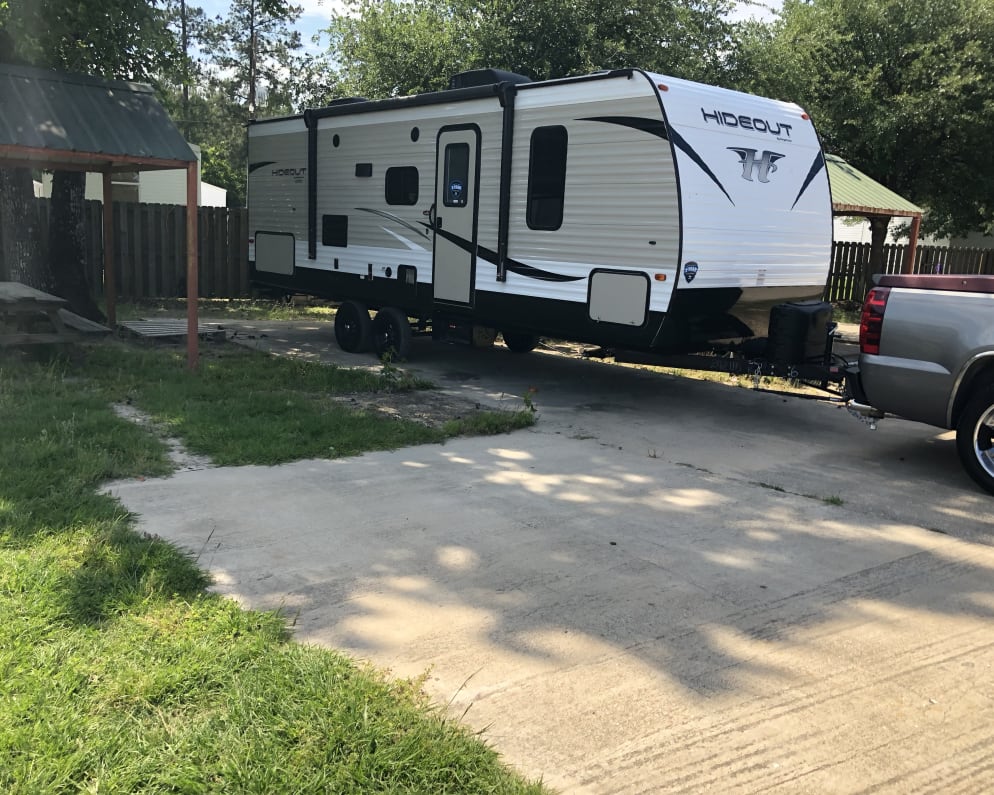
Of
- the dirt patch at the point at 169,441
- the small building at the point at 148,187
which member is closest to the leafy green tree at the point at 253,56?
the small building at the point at 148,187

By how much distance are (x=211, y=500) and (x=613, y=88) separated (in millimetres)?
5121

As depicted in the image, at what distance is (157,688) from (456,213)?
7.34m

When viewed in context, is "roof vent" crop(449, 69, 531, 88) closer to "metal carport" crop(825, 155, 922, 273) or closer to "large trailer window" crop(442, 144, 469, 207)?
"large trailer window" crop(442, 144, 469, 207)

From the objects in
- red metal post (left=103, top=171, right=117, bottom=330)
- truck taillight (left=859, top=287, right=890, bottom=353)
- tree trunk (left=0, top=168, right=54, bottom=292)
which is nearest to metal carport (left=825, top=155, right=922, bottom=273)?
truck taillight (left=859, top=287, right=890, bottom=353)

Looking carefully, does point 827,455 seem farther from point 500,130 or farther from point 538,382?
point 500,130

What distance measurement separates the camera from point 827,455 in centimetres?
735

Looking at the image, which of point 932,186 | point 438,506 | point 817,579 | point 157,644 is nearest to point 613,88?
point 438,506

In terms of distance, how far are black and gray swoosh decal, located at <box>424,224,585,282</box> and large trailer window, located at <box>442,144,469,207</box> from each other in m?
0.36

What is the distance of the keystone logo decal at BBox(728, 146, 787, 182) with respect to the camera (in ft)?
26.8

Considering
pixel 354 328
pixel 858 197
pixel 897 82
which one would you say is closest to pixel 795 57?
pixel 897 82

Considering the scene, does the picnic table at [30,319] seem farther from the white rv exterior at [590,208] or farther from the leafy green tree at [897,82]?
the leafy green tree at [897,82]

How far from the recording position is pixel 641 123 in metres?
7.80

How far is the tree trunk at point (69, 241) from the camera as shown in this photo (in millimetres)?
12992

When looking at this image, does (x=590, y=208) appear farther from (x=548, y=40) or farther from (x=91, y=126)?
(x=548, y=40)
